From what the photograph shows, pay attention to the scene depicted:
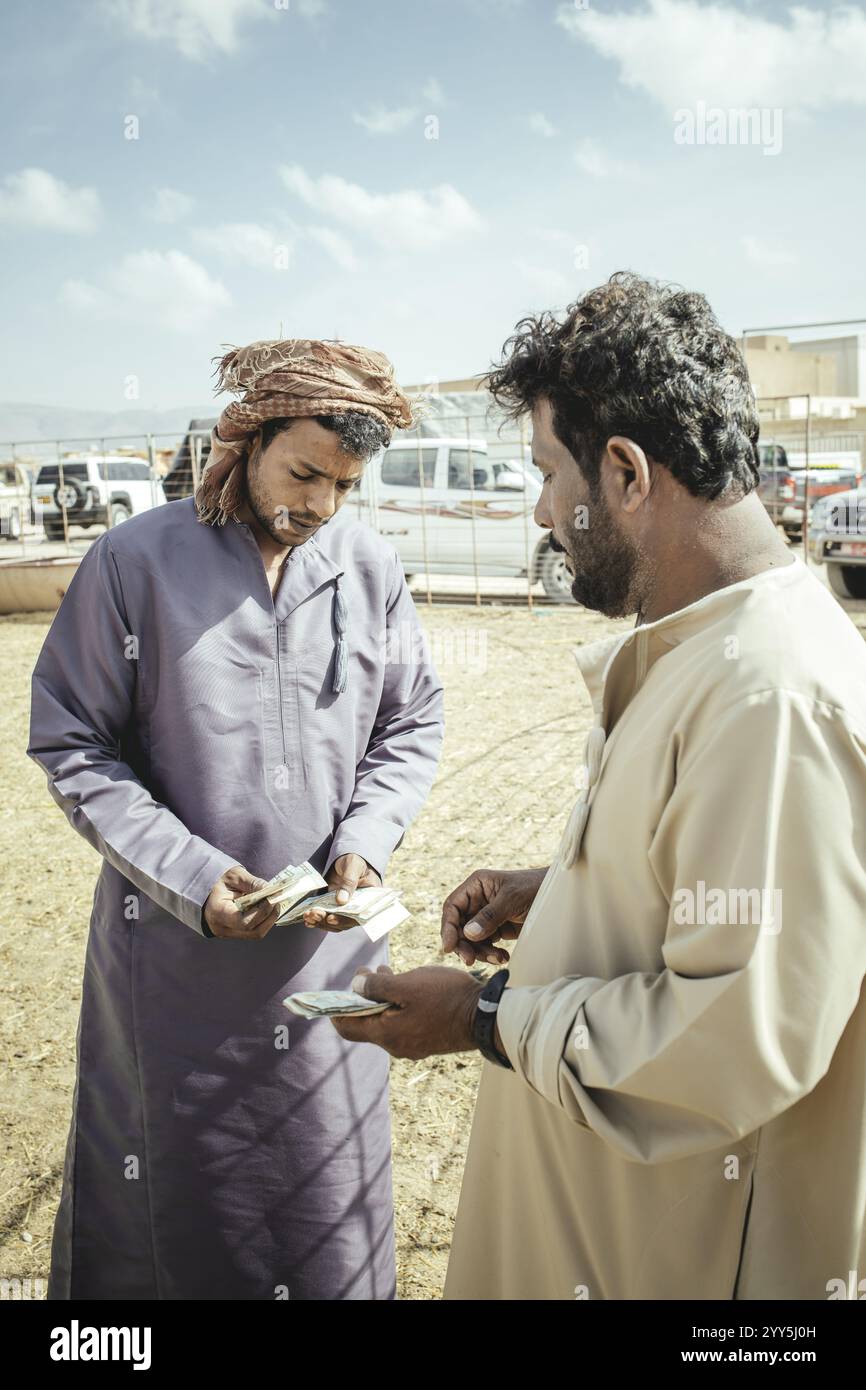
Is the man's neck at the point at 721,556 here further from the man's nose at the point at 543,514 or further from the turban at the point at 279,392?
the turban at the point at 279,392

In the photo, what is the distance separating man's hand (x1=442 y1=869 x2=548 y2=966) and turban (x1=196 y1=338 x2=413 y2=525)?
97cm

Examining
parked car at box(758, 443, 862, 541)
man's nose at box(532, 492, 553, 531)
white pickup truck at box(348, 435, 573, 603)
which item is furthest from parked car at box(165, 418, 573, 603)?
man's nose at box(532, 492, 553, 531)

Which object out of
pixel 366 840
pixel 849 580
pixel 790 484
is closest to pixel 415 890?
pixel 366 840

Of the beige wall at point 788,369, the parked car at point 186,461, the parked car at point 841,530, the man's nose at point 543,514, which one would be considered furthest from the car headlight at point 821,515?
the beige wall at point 788,369

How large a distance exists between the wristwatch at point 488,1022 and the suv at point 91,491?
22826 mm

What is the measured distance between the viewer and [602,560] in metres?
1.54

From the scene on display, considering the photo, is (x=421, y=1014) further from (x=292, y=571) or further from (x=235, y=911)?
(x=292, y=571)

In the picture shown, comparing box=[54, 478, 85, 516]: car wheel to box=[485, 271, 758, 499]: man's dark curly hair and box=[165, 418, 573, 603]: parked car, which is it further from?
box=[485, 271, 758, 499]: man's dark curly hair

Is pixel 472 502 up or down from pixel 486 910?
up

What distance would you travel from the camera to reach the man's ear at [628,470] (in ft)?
4.76

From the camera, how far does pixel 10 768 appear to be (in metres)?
7.80

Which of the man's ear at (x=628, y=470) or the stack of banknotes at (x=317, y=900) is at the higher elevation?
the man's ear at (x=628, y=470)

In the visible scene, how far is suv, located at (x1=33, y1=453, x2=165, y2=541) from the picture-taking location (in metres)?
23.9

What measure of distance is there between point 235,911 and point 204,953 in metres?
0.25
